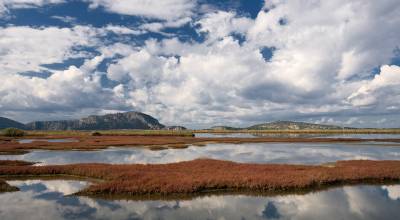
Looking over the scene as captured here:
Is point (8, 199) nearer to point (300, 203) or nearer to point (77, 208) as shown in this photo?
point (77, 208)

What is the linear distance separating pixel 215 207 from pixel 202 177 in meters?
8.75

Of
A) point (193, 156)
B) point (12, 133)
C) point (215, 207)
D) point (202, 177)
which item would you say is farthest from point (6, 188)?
point (12, 133)

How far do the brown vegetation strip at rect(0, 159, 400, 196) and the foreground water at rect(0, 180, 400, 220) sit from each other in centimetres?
246

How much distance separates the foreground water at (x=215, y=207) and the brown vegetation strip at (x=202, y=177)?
8.08 ft

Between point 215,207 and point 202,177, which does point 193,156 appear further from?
point 215,207

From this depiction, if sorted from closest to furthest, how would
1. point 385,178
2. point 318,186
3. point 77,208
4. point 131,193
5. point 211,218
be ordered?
point 211,218 → point 77,208 → point 131,193 → point 318,186 → point 385,178

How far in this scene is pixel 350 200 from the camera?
2728 centimetres

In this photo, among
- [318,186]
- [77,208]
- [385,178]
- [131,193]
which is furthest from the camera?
[385,178]

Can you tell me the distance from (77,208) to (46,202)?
144 inches

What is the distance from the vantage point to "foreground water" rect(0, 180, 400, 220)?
2314 centimetres

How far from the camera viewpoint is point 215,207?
999 inches

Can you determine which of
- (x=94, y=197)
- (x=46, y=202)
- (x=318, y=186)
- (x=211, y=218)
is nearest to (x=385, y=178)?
(x=318, y=186)

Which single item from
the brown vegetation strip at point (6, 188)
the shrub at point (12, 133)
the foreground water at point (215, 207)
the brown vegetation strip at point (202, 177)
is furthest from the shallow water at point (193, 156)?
the shrub at point (12, 133)

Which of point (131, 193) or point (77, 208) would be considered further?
point (131, 193)
